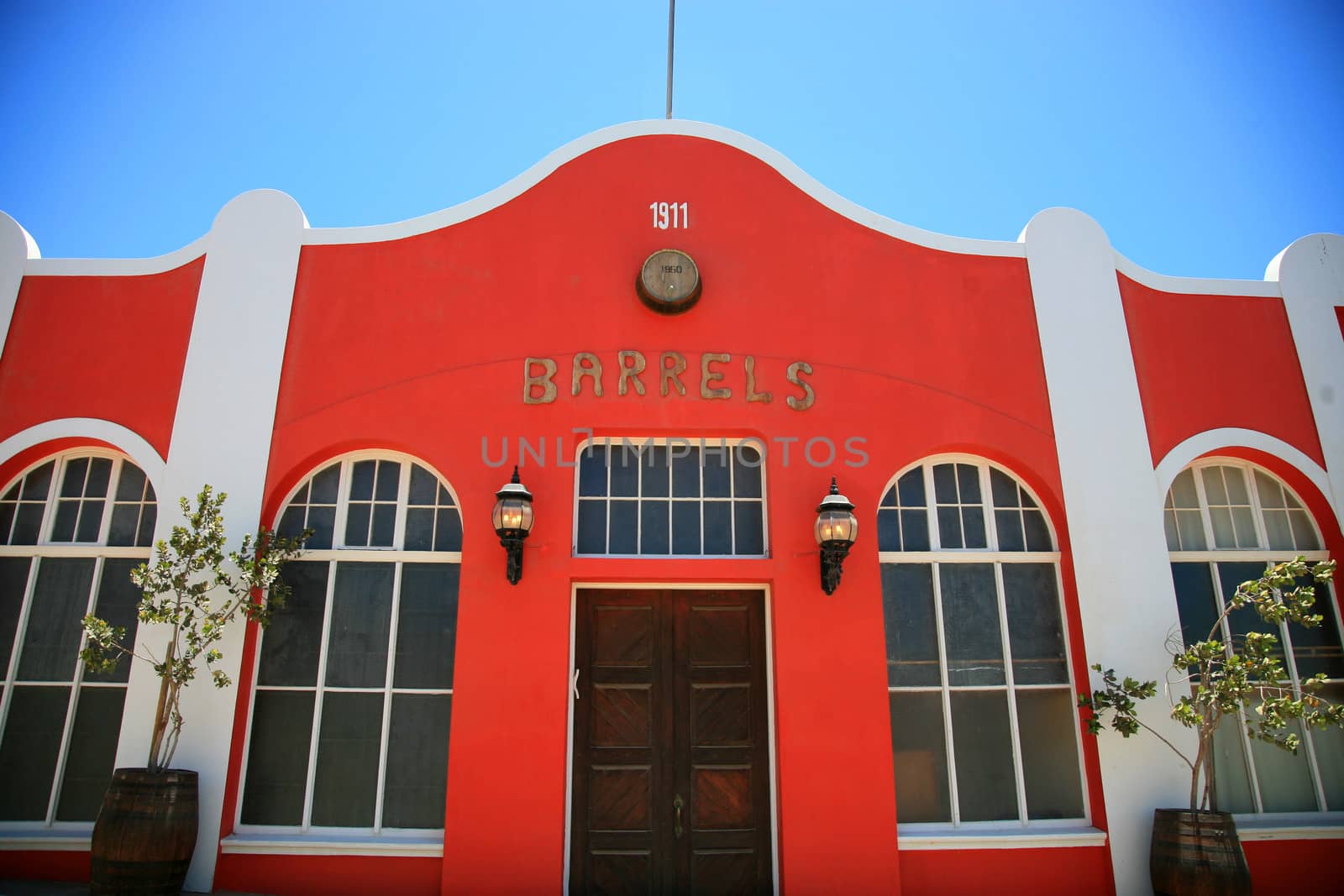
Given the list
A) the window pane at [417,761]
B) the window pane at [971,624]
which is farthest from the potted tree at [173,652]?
the window pane at [971,624]

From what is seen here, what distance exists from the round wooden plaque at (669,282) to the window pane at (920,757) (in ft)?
11.6

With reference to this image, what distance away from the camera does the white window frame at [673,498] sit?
261 inches

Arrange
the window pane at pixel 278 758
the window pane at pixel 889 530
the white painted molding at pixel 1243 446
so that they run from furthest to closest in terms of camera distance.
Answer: the white painted molding at pixel 1243 446, the window pane at pixel 889 530, the window pane at pixel 278 758

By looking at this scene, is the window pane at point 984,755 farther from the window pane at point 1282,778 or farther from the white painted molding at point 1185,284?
the white painted molding at point 1185,284

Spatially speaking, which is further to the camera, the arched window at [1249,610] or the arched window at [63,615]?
the arched window at [1249,610]

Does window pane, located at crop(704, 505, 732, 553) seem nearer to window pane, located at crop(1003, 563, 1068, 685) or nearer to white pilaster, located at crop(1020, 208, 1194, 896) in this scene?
window pane, located at crop(1003, 563, 1068, 685)

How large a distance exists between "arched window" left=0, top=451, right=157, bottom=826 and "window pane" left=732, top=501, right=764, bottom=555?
185 inches

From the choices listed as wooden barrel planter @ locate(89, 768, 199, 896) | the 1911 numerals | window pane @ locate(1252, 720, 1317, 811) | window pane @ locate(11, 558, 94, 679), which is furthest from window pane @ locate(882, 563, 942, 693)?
window pane @ locate(11, 558, 94, 679)

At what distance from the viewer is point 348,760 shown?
6312 mm

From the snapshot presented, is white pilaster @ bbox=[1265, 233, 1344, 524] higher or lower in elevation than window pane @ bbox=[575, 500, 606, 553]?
higher

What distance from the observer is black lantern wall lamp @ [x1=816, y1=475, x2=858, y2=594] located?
617 centimetres

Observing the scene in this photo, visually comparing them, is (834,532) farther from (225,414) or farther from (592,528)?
(225,414)

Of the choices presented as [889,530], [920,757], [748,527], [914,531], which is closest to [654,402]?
[748,527]

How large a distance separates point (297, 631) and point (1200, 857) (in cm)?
664
